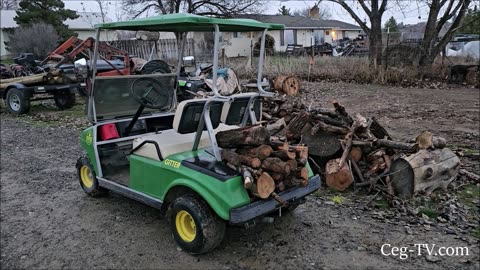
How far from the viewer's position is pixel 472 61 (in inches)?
643

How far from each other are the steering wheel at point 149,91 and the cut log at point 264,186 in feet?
5.25

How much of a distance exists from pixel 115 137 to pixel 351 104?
25.5 ft

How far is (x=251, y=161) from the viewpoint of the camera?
10.8 feet


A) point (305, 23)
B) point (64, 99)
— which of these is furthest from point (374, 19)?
point (305, 23)

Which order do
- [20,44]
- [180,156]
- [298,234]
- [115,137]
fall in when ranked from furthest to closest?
[20,44]
[115,137]
[298,234]
[180,156]

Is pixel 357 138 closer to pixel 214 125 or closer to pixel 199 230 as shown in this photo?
pixel 214 125

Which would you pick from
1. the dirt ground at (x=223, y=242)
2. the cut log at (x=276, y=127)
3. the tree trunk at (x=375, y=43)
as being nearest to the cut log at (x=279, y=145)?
the dirt ground at (x=223, y=242)

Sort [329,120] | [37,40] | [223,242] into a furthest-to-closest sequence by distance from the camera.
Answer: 1. [37,40]
2. [329,120]
3. [223,242]

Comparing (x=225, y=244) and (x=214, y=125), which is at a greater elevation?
(x=214, y=125)

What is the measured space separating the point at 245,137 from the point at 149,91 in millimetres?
1466

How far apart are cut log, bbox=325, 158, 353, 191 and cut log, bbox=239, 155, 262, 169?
6.37ft

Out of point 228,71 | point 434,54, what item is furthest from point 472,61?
point 228,71

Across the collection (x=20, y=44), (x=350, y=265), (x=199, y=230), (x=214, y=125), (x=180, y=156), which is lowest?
(x=350, y=265)

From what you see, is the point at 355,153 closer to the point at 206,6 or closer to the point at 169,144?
the point at 169,144
